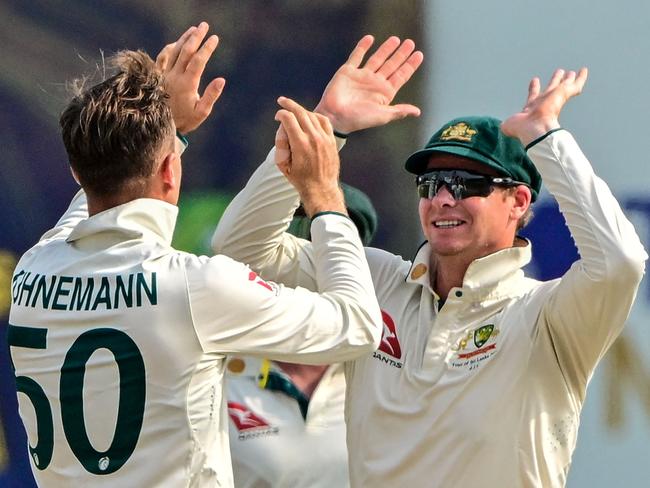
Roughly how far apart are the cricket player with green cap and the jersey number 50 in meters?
0.48

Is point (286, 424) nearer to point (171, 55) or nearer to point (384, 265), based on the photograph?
point (384, 265)

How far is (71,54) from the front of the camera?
349 cm

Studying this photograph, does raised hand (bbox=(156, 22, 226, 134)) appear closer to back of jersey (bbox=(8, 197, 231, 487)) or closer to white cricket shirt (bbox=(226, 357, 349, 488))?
back of jersey (bbox=(8, 197, 231, 487))

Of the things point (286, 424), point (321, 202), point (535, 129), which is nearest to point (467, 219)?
point (535, 129)

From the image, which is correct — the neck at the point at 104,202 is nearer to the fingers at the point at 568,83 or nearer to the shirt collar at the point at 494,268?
the shirt collar at the point at 494,268

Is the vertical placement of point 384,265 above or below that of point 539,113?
below

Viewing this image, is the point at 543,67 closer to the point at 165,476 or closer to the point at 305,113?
the point at 305,113

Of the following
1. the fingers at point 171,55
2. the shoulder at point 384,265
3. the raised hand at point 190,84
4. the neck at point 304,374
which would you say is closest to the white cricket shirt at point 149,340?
the raised hand at point 190,84

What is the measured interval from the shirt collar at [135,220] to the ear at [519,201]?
88cm

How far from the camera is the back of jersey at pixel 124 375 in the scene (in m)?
1.92

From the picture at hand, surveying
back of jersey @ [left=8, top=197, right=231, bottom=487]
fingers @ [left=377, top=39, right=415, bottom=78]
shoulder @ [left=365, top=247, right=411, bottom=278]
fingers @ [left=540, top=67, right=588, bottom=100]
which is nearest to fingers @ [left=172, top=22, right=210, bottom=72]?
fingers @ [left=377, top=39, right=415, bottom=78]

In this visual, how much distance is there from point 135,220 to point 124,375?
260 mm

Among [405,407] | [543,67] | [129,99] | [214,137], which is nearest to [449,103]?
[543,67]

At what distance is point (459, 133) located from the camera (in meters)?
2.55
